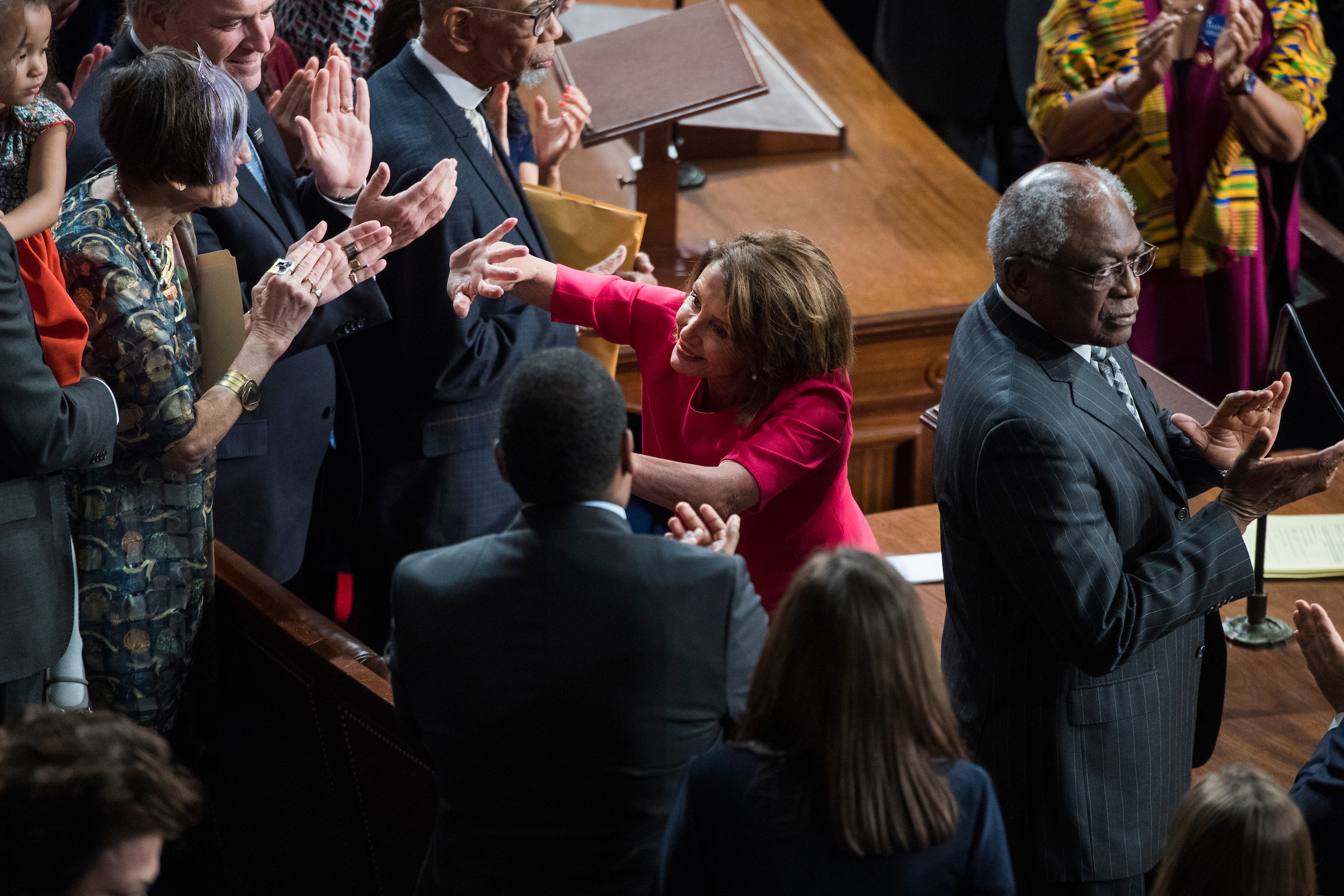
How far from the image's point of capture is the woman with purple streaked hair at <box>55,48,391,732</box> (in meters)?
1.97

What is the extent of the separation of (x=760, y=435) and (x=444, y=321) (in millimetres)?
895

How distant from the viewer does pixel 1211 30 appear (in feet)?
11.4

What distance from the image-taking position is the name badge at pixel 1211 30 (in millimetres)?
3459

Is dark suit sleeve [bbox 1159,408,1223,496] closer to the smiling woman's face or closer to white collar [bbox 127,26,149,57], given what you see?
the smiling woman's face

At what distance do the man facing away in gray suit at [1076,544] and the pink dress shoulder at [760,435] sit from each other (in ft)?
0.71

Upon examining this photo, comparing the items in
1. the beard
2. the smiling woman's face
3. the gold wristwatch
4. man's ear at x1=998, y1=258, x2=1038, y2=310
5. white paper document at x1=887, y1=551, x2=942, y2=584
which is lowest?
white paper document at x1=887, y1=551, x2=942, y2=584

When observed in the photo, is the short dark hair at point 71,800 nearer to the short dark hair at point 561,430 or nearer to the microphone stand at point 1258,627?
the short dark hair at point 561,430

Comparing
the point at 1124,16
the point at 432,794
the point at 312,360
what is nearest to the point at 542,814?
the point at 432,794

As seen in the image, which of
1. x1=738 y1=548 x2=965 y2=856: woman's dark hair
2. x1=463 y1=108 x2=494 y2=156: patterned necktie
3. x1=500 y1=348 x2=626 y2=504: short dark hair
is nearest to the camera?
x1=738 y1=548 x2=965 y2=856: woman's dark hair

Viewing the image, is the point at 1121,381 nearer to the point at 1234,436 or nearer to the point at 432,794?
the point at 1234,436

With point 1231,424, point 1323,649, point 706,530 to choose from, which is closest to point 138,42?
point 706,530

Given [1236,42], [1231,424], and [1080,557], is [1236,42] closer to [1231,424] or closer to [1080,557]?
[1231,424]

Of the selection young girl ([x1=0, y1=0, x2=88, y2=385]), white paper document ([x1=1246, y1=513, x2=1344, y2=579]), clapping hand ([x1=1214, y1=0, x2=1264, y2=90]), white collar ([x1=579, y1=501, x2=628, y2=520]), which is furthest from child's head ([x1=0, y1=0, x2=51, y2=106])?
clapping hand ([x1=1214, y1=0, x2=1264, y2=90])

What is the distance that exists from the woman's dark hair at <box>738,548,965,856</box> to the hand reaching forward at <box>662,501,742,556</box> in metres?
0.37
